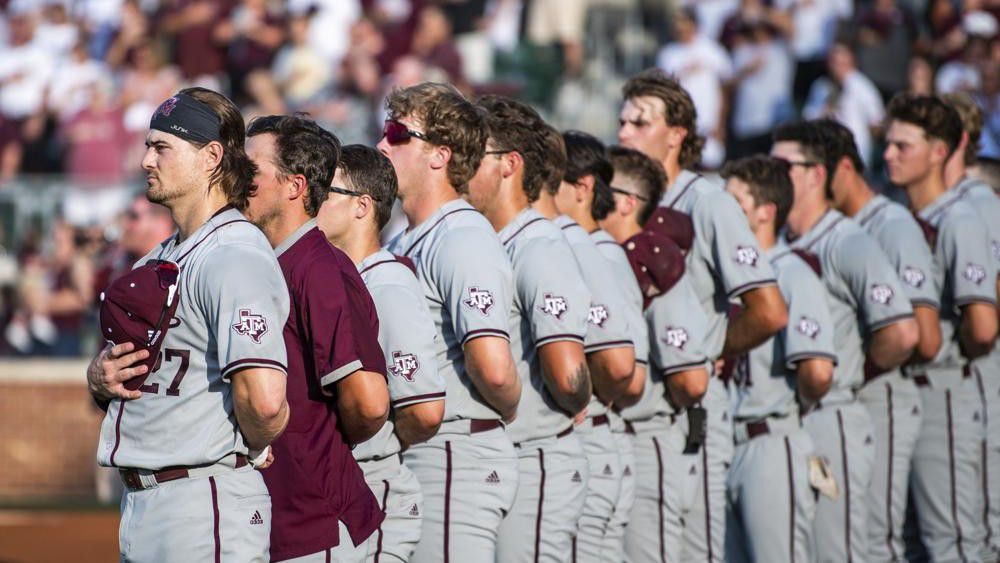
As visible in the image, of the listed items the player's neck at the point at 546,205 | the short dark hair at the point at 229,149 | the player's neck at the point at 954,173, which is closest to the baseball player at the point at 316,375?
the short dark hair at the point at 229,149

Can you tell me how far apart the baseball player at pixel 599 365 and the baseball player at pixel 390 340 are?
1041 millimetres

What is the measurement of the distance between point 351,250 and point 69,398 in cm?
1072

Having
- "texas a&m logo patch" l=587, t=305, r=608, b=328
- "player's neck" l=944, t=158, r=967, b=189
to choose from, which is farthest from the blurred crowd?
"texas a&m logo patch" l=587, t=305, r=608, b=328

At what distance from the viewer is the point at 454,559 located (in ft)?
16.7

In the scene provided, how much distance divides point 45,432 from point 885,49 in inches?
368

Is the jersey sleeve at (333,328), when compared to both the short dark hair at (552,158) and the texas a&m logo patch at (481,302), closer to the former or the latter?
the texas a&m logo patch at (481,302)

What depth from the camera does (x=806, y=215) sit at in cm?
784

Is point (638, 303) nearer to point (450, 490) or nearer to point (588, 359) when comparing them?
point (588, 359)

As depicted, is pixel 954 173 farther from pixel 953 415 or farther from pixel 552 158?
pixel 552 158

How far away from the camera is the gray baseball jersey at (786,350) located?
7.04 metres

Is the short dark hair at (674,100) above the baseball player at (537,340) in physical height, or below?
above

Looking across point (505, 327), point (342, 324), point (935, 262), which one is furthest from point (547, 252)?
point (935, 262)

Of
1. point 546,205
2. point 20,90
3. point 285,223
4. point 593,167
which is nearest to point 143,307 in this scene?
point 285,223

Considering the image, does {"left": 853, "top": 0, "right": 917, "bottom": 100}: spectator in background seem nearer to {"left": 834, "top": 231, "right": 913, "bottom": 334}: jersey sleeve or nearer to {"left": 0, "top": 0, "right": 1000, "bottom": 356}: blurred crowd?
{"left": 0, "top": 0, "right": 1000, "bottom": 356}: blurred crowd
